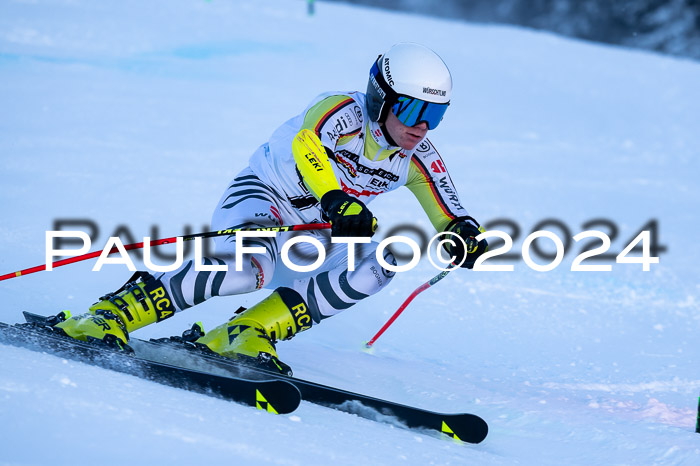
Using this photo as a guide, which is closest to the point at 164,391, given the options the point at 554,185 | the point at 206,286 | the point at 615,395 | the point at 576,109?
the point at 206,286

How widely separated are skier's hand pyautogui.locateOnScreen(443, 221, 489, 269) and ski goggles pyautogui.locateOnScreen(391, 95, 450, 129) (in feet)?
1.59

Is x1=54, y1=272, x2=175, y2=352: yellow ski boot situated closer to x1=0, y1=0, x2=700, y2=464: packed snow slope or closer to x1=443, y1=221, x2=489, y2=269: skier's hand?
x1=0, y1=0, x2=700, y2=464: packed snow slope

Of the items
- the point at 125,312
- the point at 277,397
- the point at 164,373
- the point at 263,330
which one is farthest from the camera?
the point at 263,330

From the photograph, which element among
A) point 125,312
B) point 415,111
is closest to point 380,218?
point 415,111

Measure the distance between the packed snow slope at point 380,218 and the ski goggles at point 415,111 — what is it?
108cm

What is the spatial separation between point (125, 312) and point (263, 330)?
1.69ft

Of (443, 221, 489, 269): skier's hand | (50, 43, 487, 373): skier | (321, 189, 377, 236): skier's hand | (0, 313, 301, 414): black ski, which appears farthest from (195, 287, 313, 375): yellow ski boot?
(443, 221, 489, 269): skier's hand

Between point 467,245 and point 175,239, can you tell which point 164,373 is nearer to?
point 175,239

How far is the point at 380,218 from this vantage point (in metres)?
6.62

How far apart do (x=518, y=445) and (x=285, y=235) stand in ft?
4.01

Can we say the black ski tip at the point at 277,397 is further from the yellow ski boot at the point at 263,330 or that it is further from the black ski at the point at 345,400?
the yellow ski boot at the point at 263,330

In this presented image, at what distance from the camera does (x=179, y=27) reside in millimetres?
13922

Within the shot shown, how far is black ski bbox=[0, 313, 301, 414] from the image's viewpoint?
9.05 feet

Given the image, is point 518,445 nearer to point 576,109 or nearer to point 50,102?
point 50,102
